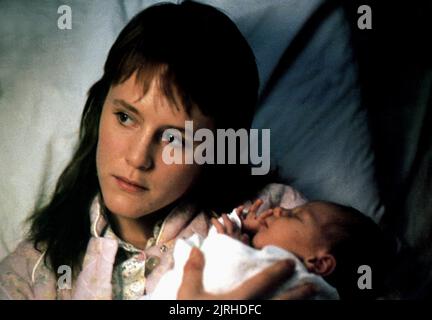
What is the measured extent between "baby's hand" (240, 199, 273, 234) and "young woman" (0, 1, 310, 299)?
0.05 m

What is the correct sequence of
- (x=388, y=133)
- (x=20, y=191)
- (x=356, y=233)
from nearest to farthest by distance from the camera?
1. (x=356, y=233)
2. (x=20, y=191)
3. (x=388, y=133)

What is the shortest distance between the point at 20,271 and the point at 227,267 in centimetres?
31

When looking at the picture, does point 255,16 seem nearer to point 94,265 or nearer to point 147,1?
point 147,1

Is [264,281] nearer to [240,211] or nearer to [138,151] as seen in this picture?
Answer: [240,211]

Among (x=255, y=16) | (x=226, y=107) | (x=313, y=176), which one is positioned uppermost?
(x=255, y=16)

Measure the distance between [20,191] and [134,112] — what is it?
240 millimetres

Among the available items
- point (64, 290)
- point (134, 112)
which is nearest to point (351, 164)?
point (134, 112)

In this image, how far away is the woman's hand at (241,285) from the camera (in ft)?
2.59

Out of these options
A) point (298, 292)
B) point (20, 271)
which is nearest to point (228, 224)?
point (298, 292)

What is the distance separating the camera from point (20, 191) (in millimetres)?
934

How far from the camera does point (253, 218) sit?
869 millimetres

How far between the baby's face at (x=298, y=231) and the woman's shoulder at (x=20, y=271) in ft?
1.04

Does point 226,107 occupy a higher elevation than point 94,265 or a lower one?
higher

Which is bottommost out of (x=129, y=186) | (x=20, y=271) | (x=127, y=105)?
(x=20, y=271)
